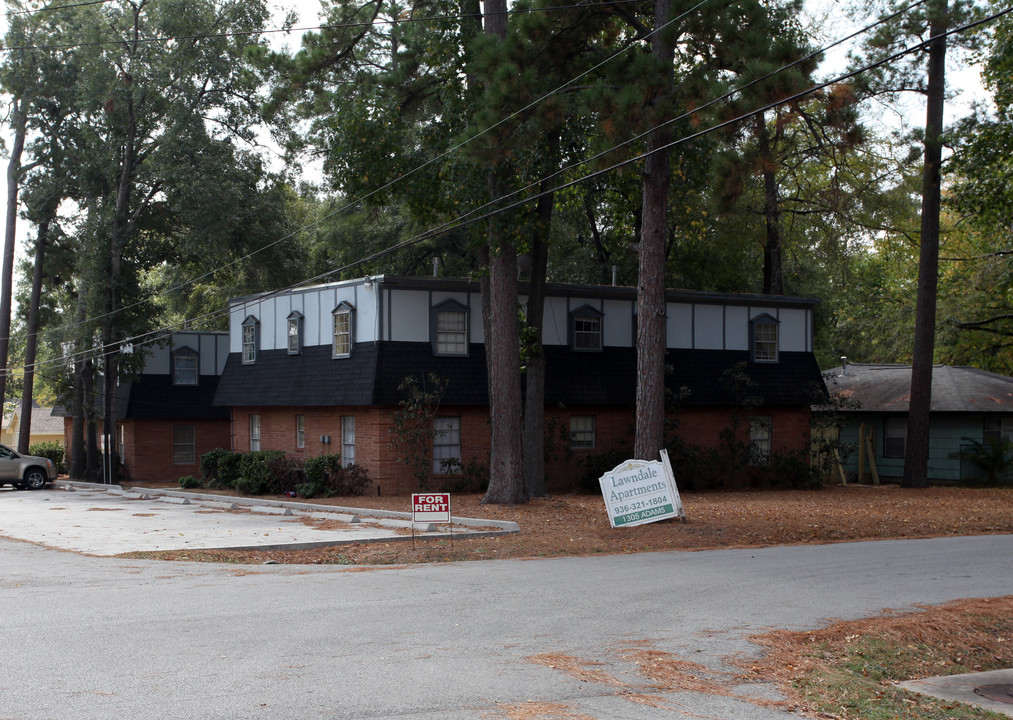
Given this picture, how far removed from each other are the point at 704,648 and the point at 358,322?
834 inches

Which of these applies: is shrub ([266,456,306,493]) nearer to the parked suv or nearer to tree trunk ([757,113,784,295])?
the parked suv

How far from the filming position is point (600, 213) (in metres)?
40.8

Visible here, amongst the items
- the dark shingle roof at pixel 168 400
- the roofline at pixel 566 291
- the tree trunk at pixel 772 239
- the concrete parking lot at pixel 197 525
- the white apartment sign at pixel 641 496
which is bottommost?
the concrete parking lot at pixel 197 525

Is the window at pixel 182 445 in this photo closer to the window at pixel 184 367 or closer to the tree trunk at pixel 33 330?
the window at pixel 184 367

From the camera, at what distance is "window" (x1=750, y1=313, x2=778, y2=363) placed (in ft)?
113

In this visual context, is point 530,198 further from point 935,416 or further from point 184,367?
point 184,367

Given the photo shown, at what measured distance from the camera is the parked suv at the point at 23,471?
118 ft

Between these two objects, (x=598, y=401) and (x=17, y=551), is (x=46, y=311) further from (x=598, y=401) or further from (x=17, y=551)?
(x=17, y=551)

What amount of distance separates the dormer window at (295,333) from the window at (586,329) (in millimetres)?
8496

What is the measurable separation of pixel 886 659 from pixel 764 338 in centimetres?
2654

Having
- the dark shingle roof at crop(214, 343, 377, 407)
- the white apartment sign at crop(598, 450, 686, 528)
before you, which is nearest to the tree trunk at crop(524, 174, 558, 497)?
the dark shingle roof at crop(214, 343, 377, 407)

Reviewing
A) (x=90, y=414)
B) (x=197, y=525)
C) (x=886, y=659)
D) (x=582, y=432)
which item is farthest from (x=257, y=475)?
(x=886, y=659)

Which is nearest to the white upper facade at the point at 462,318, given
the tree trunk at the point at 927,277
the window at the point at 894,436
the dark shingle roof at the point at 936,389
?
the tree trunk at the point at 927,277

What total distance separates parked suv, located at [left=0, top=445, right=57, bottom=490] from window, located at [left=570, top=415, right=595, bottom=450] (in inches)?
765
